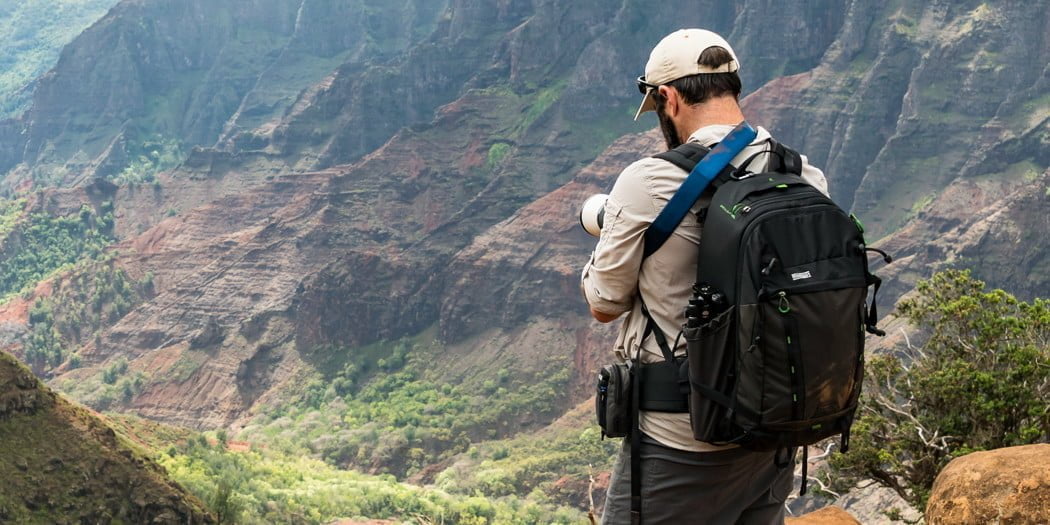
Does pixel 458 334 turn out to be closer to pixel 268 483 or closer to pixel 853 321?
pixel 268 483

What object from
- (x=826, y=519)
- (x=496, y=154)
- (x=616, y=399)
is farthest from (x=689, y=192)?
(x=496, y=154)

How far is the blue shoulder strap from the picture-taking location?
13.9 feet

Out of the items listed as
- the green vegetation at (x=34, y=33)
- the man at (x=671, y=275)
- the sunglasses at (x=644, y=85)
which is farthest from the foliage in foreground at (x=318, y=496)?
the green vegetation at (x=34, y=33)

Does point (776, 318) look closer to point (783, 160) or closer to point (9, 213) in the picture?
point (783, 160)

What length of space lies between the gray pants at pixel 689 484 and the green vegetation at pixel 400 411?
157 ft

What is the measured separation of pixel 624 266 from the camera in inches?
171

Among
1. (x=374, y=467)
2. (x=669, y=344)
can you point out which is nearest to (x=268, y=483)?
(x=374, y=467)

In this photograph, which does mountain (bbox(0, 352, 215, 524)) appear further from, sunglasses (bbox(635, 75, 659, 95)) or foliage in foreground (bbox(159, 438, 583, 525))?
sunglasses (bbox(635, 75, 659, 95))

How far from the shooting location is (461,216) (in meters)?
77.4

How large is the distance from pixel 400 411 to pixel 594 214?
56.4 m

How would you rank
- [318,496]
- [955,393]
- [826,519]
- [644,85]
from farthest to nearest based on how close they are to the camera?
[318,496]
[955,393]
[826,519]
[644,85]

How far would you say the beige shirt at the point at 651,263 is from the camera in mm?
4297

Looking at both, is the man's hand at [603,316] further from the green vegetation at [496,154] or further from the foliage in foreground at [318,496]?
the green vegetation at [496,154]

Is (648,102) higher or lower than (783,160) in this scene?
higher
